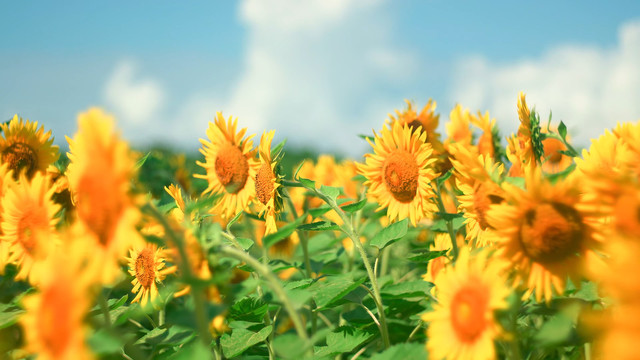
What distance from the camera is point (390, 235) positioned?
81.5 inches

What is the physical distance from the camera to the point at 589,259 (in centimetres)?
121

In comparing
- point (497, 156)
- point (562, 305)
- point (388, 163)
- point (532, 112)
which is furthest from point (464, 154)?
point (497, 156)

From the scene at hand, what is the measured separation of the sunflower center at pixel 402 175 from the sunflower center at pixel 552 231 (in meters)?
1.15

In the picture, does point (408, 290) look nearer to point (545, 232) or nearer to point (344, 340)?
point (344, 340)

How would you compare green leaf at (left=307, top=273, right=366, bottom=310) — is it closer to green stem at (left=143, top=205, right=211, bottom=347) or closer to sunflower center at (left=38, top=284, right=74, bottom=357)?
green stem at (left=143, top=205, right=211, bottom=347)

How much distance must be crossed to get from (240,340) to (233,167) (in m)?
0.95

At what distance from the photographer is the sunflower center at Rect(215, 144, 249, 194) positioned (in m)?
2.46

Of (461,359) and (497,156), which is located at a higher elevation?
(497,156)

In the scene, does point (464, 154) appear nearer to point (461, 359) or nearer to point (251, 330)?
point (461, 359)

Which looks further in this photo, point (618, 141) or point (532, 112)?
point (532, 112)

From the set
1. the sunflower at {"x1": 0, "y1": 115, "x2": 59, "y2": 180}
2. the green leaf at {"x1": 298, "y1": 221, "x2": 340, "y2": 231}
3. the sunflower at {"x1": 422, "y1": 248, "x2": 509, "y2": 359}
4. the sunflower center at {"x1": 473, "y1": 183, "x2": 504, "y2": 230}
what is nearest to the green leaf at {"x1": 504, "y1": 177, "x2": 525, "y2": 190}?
the sunflower at {"x1": 422, "y1": 248, "x2": 509, "y2": 359}

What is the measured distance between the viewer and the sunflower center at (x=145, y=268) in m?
1.86

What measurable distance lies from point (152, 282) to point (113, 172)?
961 millimetres

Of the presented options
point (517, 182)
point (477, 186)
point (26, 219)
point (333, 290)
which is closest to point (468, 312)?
point (517, 182)
